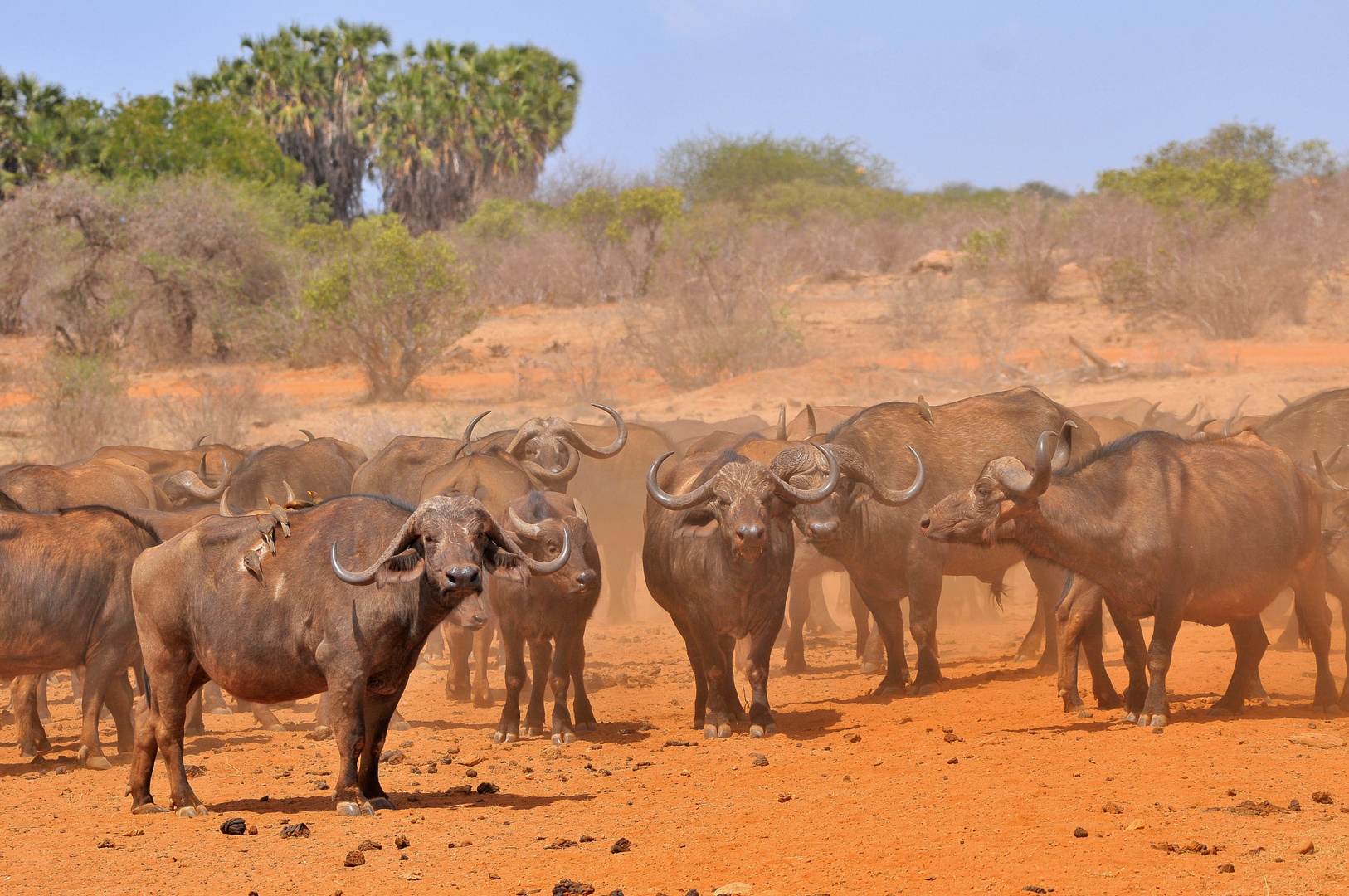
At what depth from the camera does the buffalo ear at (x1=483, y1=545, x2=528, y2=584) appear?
6988mm

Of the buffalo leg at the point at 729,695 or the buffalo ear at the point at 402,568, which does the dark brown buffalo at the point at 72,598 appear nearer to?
the buffalo ear at the point at 402,568

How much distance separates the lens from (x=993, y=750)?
8188 mm

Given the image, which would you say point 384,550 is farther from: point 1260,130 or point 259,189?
point 1260,130

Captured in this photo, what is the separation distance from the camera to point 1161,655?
8.70m

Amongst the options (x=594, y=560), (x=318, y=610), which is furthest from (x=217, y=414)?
(x=318, y=610)

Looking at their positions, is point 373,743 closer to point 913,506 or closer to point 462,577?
point 462,577

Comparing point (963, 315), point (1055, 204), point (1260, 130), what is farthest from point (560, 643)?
point (1260, 130)

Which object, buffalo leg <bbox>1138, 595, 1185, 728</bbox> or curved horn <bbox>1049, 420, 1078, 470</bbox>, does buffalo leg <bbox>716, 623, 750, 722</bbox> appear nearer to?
curved horn <bbox>1049, 420, 1078, 470</bbox>

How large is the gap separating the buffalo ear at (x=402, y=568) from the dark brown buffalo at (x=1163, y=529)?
3.81 m

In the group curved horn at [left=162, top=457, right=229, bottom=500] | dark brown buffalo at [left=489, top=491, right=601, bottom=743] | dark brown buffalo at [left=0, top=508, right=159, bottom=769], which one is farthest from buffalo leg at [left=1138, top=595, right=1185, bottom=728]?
curved horn at [left=162, top=457, right=229, bottom=500]

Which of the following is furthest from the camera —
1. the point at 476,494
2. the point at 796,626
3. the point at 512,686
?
the point at 796,626

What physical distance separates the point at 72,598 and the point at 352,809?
3.15m

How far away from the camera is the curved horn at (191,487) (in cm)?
1162

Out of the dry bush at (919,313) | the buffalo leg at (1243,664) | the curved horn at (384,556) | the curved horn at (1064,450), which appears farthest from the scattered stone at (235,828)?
the dry bush at (919,313)
